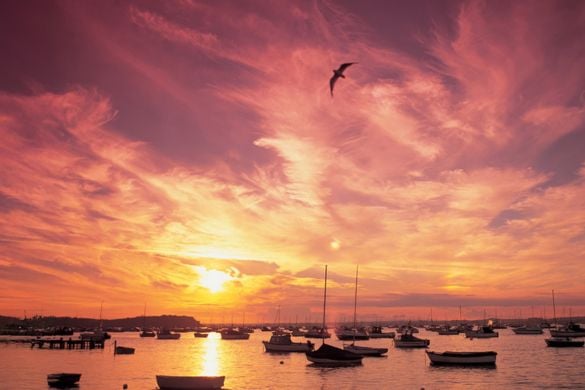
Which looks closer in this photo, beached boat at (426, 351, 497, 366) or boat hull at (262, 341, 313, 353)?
beached boat at (426, 351, 497, 366)

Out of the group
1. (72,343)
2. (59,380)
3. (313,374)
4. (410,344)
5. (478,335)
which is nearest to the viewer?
(59,380)

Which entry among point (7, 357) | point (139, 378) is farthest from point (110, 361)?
point (139, 378)

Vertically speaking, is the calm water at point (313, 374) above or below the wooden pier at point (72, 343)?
above

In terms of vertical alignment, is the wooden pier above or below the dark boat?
below

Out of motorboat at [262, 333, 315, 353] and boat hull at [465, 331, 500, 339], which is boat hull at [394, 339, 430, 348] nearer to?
motorboat at [262, 333, 315, 353]

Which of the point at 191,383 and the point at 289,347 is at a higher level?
the point at 191,383

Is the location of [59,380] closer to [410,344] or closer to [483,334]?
[410,344]

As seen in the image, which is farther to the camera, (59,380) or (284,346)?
(284,346)

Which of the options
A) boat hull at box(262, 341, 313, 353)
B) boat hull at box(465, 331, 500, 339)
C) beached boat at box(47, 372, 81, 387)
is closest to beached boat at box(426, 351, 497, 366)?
boat hull at box(262, 341, 313, 353)

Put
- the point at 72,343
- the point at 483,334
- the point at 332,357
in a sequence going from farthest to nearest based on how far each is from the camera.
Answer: the point at 483,334 → the point at 72,343 → the point at 332,357

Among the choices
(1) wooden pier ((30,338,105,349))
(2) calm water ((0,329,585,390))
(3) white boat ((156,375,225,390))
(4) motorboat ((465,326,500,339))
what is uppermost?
(4) motorboat ((465,326,500,339))

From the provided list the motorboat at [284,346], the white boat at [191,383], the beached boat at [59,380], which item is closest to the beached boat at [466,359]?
the motorboat at [284,346]

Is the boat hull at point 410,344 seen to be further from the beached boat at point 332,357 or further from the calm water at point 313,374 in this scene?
the beached boat at point 332,357

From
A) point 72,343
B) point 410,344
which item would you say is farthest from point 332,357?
point 72,343
